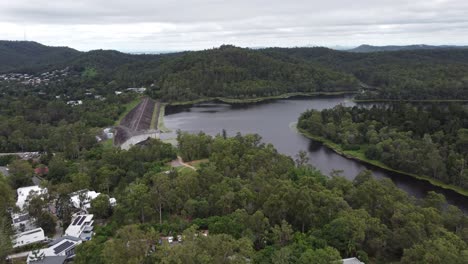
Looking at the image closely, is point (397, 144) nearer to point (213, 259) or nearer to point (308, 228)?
point (308, 228)

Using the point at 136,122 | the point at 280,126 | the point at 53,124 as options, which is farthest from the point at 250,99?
the point at 53,124

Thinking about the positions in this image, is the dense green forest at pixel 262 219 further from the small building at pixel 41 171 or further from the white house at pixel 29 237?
the small building at pixel 41 171

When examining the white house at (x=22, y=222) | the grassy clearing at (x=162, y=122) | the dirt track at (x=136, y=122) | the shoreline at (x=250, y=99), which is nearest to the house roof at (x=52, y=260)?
the white house at (x=22, y=222)

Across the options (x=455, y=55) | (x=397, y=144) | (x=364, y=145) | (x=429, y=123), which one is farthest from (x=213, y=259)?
(x=455, y=55)

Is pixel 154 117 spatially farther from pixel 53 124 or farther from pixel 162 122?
pixel 53 124

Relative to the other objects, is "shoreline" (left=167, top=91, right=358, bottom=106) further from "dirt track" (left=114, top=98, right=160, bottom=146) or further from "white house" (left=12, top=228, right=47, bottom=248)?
"white house" (left=12, top=228, right=47, bottom=248)
